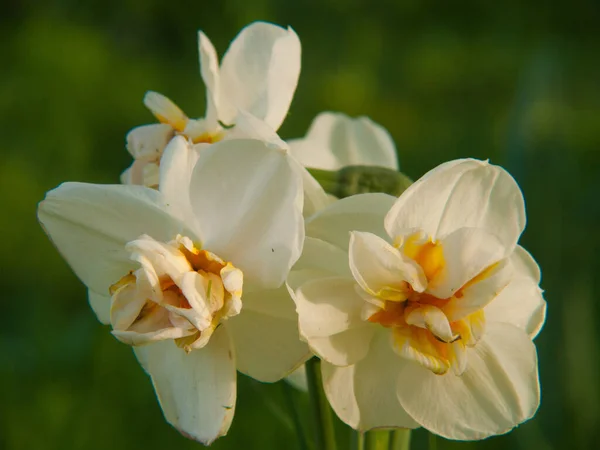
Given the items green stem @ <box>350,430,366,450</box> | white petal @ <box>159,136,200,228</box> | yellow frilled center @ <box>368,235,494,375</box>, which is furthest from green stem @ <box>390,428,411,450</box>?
white petal @ <box>159,136,200,228</box>

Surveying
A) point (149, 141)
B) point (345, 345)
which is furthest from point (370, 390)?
point (149, 141)

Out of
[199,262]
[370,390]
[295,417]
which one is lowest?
[295,417]

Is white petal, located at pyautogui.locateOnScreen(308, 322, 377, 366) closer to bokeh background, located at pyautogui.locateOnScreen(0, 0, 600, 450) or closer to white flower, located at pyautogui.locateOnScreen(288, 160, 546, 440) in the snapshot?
white flower, located at pyautogui.locateOnScreen(288, 160, 546, 440)

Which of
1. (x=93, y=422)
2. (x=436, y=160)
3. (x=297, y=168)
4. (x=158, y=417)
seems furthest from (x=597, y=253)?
(x=297, y=168)

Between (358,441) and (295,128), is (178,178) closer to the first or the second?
(358,441)

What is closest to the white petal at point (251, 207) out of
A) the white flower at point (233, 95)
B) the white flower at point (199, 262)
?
the white flower at point (199, 262)

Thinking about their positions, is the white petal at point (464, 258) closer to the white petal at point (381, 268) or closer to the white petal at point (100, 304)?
the white petal at point (381, 268)
